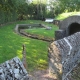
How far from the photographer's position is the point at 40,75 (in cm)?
740

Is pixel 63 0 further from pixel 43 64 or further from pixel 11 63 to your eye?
pixel 11 63

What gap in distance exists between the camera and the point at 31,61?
9047 mm

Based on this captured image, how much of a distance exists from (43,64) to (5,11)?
19353 millimetres

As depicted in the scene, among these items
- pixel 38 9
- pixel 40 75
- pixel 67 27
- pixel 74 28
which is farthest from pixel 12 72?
pixel 38 9

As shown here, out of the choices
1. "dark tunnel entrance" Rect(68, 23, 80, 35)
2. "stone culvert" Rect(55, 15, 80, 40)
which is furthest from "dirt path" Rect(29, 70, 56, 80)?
"dark tunnel entrance" Rect(68, 23, 80, 35)

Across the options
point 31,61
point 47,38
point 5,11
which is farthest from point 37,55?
point 5,11

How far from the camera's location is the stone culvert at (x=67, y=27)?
40.8 feet

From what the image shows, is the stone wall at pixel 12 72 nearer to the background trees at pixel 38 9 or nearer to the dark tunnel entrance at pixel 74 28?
the dark tunnel entrance at pixel 74 28

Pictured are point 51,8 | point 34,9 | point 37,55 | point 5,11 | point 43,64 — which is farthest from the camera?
point 51,8

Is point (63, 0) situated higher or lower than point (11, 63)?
higher

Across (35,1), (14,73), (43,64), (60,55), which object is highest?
(35,1)

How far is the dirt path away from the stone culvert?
5.42 m

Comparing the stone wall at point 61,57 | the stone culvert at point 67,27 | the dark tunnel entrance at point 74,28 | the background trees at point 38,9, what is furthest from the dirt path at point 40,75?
the background trees at point 38,9

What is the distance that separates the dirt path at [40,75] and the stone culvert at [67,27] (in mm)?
5420
